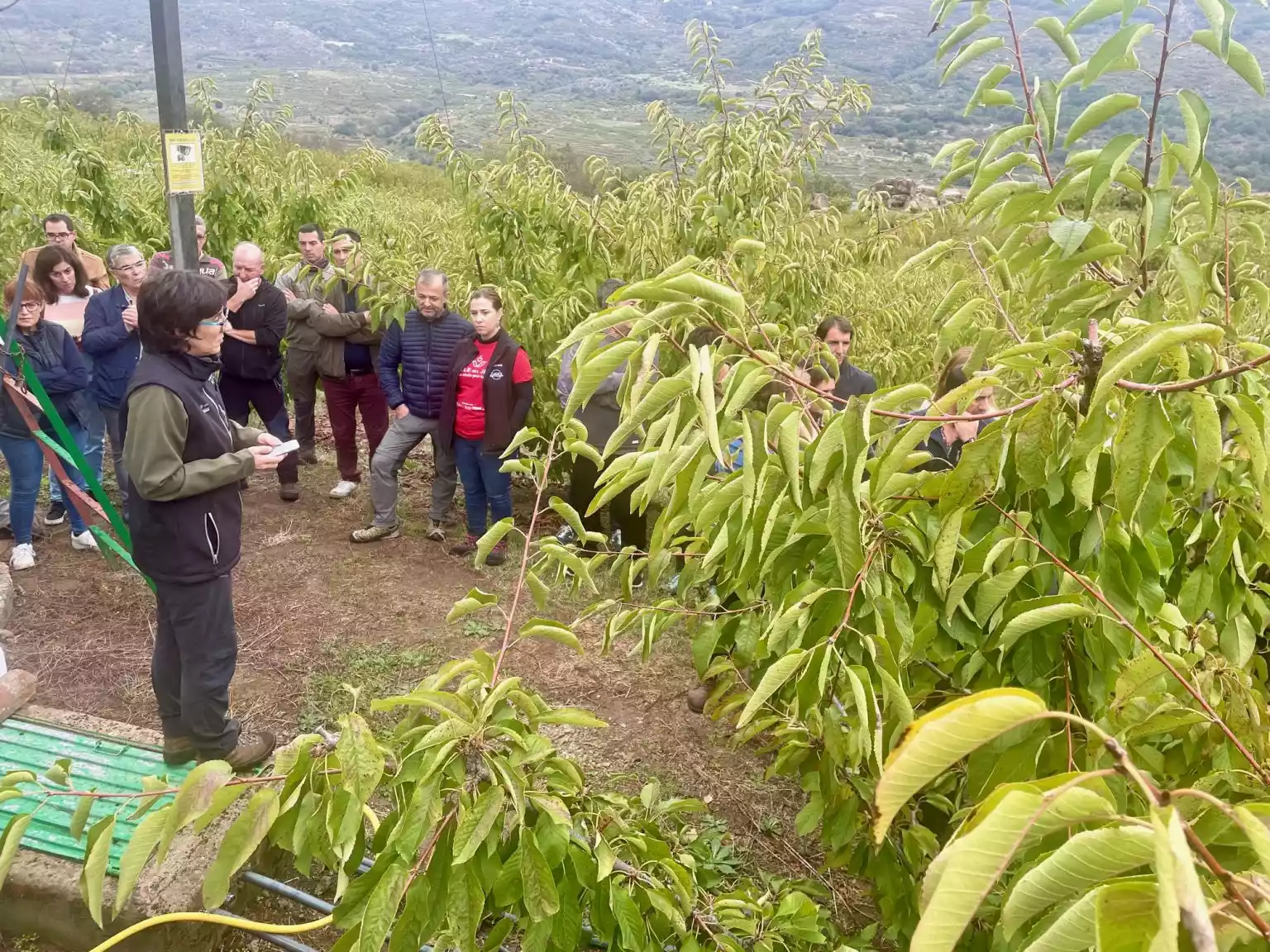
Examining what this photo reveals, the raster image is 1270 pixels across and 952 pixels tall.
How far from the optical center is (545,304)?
229 inches

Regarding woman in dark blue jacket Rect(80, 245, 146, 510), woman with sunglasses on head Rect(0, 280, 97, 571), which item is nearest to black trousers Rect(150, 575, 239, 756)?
woman in dark blue jacket Rect(80, 245, 146, 510)

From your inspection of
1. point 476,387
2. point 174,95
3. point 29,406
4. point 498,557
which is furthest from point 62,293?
point 498,557

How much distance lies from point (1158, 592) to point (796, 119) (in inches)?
177

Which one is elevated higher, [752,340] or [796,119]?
[796,119]

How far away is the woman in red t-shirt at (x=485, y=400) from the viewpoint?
527cm

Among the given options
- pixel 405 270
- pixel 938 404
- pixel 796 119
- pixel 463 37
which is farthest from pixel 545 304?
pixel 463 37

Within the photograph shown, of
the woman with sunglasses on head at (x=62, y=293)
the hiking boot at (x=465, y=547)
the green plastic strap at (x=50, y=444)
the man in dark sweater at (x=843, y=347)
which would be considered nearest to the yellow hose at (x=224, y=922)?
the green plastic strap at (x=50, y=444)

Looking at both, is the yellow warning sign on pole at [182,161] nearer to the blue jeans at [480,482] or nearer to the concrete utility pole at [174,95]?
the concrete utility pole at [174,95]

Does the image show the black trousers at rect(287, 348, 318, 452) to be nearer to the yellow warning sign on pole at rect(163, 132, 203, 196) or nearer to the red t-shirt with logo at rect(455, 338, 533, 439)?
the red t-shirt with logo at rect(455, 338, 533, 439)

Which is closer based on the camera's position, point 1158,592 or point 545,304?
point 1158,592

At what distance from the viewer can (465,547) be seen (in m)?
5.84

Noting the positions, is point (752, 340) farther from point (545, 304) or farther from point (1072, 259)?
point (545, 304)

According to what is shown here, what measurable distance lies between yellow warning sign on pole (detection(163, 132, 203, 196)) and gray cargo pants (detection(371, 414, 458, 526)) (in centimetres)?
177

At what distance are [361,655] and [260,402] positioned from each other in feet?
7.71
